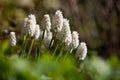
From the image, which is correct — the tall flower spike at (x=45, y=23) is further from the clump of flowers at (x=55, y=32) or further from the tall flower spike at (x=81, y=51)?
the tall flower spike at (x=81, y=51)

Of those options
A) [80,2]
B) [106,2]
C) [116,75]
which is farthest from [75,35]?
[80,2]

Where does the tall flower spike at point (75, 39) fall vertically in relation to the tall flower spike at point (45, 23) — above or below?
above

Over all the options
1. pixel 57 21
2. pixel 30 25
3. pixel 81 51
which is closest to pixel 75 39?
pixel 81 51

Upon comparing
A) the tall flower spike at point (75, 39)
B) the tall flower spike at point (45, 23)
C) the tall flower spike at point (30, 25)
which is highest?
the tall flower spike at point (75, 39)

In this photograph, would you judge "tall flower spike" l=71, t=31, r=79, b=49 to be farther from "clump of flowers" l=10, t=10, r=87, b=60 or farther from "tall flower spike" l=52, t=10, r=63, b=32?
"tall flower spike" l=52, t=10, r=63, b=32

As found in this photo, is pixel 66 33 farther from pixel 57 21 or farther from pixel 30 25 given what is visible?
pixel 30 25

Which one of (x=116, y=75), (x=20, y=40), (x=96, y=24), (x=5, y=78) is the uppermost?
(x=96, y=24)

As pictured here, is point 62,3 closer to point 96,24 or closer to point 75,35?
point 96,24

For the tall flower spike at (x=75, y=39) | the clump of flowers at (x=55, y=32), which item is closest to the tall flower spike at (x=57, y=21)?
the clump of flowers at (x=55, y=32)
